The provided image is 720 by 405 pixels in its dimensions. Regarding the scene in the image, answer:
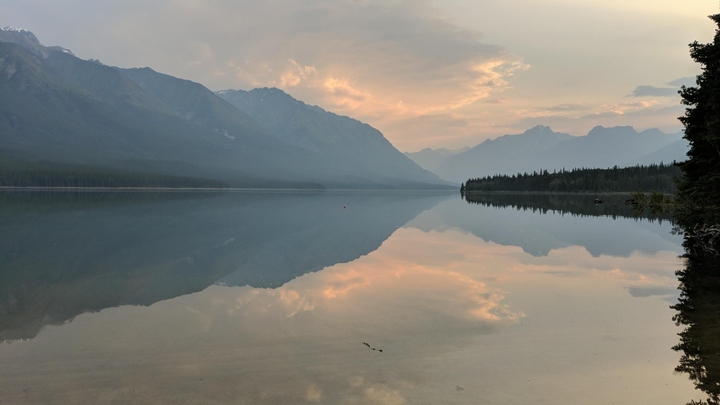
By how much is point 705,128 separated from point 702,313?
18986 mm

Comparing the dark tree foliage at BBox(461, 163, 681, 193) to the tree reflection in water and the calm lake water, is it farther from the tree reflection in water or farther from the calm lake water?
the calm lake water

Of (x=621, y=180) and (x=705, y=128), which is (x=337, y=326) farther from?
(x=621, y=180)

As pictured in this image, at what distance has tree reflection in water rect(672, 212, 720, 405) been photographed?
10141mm

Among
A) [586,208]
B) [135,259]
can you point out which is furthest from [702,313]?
[586,208]

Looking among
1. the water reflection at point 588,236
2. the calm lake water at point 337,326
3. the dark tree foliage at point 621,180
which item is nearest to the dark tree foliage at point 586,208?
the water reflection at point 588,236

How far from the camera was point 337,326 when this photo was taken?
45.7 ft

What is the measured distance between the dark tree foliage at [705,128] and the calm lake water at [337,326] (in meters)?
4.16

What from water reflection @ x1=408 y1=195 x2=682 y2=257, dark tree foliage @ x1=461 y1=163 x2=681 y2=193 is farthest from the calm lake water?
dark tree foliage @ x1=461 y1=163 x2=681 y2=193

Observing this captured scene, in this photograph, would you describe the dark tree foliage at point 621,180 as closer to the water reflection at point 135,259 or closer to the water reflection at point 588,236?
the water reflection at point 588,236

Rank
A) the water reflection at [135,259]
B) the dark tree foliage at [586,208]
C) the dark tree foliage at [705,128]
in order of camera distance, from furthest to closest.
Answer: the dark tree foliage at [586,208] < the dark tree foliage at [705,128] < the water reflection at [135,259]

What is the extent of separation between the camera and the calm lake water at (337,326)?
31.4 feet

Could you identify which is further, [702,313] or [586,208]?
[586,208]

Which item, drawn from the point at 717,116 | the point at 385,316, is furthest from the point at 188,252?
the point at 717,116

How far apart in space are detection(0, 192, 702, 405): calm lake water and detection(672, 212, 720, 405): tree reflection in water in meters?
→ 0.33
